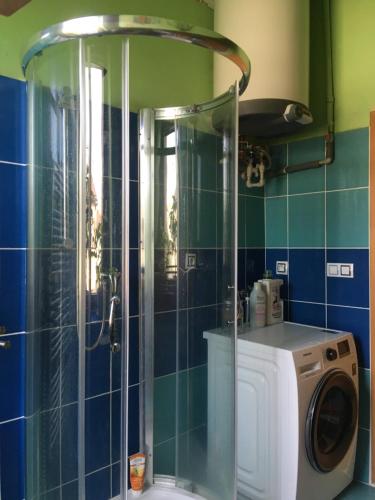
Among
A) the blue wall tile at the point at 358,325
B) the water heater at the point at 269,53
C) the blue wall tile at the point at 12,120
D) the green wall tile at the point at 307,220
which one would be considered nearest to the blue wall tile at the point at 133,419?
the blue wall tile at the point at 12,120

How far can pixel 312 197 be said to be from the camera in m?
2.22

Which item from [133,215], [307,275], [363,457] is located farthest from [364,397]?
[133,215]

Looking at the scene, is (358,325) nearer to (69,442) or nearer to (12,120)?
(69,442)

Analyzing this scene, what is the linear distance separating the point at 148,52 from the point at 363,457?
Result: 2.18m

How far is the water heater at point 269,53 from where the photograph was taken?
5.95 feet

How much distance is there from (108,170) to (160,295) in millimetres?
684

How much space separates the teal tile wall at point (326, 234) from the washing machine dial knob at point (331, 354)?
0.88ft

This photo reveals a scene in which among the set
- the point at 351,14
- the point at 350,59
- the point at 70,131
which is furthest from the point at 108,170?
the point at 351,14

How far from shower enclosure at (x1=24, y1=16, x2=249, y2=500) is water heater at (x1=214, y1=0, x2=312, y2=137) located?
283 mm

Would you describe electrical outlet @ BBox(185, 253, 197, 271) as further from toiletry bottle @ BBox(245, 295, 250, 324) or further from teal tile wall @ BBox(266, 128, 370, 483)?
teal tile wall @ BBox(266, 128, 370, 483)

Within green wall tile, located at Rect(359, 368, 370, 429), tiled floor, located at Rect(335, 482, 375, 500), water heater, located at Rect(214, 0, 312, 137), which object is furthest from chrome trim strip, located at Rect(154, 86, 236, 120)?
tiled floor, located at Rect(335, 482, 375, 500)

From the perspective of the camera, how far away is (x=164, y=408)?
1727mm

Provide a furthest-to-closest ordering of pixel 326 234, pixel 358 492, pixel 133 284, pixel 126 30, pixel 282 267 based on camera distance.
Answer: pixel 282 267, pixel 326 234, pixel 358 492, pixel 133 284, pixel 126 30

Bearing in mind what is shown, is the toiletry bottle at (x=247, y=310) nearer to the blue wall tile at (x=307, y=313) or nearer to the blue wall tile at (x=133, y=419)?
the blue wall tile at (x=307, y=313)
